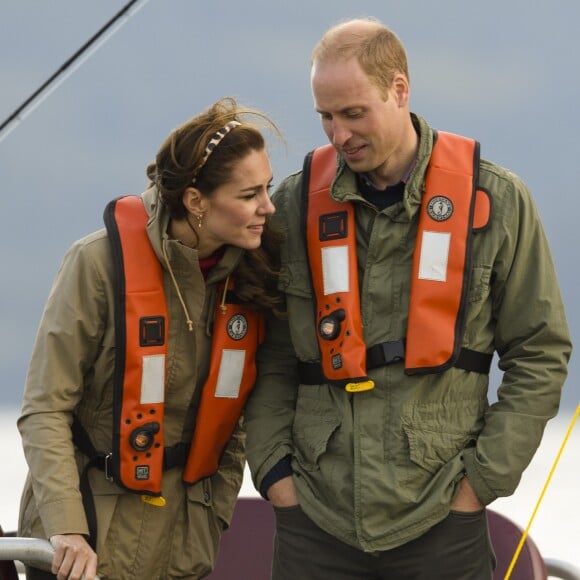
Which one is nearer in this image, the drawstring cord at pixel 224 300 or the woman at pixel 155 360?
the woman at pixel 155 360

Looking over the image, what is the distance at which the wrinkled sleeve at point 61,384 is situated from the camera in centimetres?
227

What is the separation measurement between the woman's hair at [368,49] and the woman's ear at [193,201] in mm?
269

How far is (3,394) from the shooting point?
4488 millimetres

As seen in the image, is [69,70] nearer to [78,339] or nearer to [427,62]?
[427,62]

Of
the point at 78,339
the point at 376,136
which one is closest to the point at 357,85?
the point at 376,136

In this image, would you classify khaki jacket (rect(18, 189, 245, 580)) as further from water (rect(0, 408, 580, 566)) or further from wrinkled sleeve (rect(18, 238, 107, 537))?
water (rect(0, 408, 580, 566))

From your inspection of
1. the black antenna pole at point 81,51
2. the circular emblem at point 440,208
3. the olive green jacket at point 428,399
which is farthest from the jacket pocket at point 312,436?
the black antenna pole at point 81,51

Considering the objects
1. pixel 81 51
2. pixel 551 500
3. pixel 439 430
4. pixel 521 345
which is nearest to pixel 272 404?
pixel 439 430

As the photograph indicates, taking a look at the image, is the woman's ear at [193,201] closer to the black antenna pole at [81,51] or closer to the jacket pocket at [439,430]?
the jacket pocket at [439,430]

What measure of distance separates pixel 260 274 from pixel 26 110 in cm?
205

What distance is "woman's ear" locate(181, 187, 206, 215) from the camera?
7.62ft

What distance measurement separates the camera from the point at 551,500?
13.5 feet

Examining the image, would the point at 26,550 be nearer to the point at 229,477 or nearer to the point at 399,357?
the point at 229,477

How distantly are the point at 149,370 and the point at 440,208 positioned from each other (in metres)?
0.51
